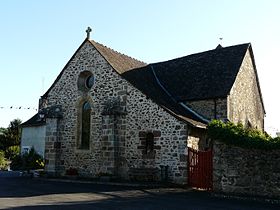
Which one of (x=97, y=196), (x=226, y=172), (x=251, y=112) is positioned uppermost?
(x=251, y=112)

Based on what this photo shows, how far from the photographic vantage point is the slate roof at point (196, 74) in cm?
1947

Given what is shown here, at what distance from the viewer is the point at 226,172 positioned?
14.0 meters

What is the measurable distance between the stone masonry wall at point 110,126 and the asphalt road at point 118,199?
258cm

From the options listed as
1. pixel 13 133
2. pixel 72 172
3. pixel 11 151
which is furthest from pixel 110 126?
pixel 13 133

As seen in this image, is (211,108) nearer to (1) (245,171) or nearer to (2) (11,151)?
(1) (245,171)

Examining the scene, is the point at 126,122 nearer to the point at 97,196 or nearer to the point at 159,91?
the point at 159,91

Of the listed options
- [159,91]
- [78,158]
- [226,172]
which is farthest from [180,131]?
[78,158]

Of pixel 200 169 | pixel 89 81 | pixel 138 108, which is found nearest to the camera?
pixel 200 169

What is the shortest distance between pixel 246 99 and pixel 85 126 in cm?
1024

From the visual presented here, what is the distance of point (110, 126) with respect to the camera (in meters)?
18.2

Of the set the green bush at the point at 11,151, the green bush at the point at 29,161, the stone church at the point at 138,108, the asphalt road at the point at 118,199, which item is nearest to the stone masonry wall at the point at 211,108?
the stone church at the point at 138,108

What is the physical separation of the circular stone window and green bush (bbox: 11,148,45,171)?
301 inches

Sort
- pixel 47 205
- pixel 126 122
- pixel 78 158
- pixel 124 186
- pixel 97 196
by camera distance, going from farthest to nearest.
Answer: pixel 78 158
pixel 126 122
pixel 124 186
pixel 97 196
pixel 47 205

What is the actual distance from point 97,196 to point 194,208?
3843mm
